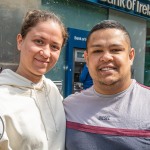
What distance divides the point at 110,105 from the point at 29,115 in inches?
22.5

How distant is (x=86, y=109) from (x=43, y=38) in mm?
597

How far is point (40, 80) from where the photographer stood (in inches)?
85.0

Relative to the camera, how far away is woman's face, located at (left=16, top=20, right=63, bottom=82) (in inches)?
78.7

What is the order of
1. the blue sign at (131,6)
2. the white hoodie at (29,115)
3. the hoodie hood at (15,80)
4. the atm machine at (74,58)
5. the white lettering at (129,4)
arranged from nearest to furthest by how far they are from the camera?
the white hoodie at (29,115) → the hoodie hood at (15,80) → the atm machine at (74,58) → the blue sign at (131,6) → the white lettering at (129,4)

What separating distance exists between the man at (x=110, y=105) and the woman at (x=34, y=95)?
146mm

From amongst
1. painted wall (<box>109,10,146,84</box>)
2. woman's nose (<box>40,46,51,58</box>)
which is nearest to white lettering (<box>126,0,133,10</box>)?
painted wall (<box>109,10,146,84</box>)

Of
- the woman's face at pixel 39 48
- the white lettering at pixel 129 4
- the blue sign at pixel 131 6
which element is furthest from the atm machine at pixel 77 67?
the woman's face at pixel 39 48

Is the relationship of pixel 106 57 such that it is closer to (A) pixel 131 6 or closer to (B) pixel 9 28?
(B) pixel 9 28

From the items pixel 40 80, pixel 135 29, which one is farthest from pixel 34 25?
pixel 135 29

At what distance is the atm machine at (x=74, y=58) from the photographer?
634 centimetres

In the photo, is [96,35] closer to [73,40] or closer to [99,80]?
[99,80]

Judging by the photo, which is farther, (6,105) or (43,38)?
(43,38)

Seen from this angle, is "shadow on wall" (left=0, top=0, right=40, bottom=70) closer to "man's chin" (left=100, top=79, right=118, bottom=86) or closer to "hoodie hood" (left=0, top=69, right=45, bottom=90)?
"hoodie hood" (left=0, top=69, right=45, bottom=90)

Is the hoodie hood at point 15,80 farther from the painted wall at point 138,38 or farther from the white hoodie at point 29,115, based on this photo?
the painted wall at point 138,38
